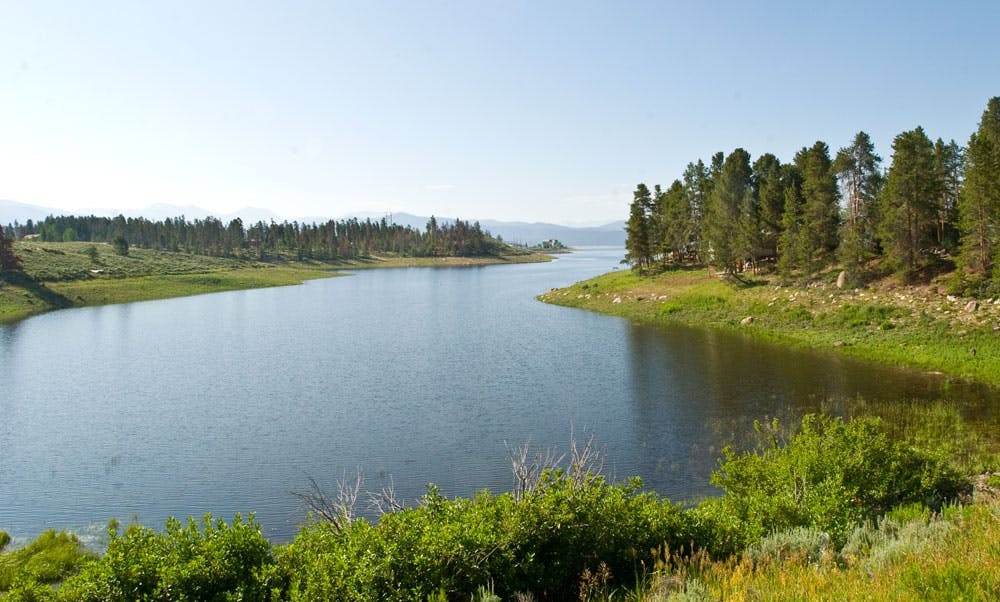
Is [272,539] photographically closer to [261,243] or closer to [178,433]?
[178,433]

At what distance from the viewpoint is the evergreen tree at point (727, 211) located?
65.8 m

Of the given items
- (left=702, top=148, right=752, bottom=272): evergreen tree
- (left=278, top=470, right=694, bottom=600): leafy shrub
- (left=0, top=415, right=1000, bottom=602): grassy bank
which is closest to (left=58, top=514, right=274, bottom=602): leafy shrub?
(left=0, top=415, right=1000, bottom=602): grassy bank

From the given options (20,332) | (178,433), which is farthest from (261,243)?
(178,433)

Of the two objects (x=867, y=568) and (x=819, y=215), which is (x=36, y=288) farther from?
(x=867, y=568)

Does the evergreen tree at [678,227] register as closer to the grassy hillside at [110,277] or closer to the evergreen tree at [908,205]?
the evergreen tree at [908,205]

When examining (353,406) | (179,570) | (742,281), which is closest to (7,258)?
(353,406)

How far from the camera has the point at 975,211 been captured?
139ft

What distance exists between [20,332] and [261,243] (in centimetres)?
14396

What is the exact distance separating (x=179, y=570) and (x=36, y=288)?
99.4m

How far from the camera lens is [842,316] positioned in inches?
1836

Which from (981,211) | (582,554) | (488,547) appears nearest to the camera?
(488,547)

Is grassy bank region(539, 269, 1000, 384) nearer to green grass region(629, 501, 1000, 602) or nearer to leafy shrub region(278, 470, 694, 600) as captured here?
green grass region(629, 501, 1000, 602)

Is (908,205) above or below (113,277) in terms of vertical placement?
above

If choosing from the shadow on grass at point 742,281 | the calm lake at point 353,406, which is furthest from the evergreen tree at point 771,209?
the calm lake at point 353,406
